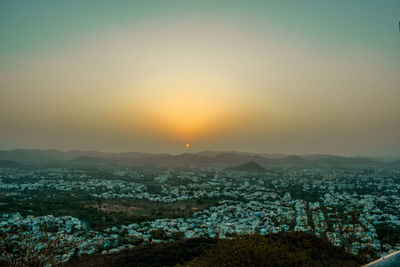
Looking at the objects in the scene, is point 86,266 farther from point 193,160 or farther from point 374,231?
point 193,160

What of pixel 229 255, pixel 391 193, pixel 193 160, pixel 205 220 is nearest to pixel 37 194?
pixel 205 220

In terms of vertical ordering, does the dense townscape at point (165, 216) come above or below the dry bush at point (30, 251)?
below

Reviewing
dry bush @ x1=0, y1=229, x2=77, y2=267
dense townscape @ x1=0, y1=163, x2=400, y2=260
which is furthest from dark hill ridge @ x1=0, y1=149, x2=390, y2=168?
dry bush @ x1=0, y1=229, x2=77, y2=267

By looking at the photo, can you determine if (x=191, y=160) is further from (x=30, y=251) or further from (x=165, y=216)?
(x=30, y=251)

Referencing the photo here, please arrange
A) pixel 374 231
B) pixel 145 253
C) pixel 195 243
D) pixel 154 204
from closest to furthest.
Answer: pixel 145 253
pixel 195 243
pixel 374 231
pixel 154 204

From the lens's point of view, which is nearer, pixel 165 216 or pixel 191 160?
pixel 165 216

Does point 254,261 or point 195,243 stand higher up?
point 254,261

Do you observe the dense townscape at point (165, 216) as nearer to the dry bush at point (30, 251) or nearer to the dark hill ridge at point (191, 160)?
the dry bush at point (30, 251)

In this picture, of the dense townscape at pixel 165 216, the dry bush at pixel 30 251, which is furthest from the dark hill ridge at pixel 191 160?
the dry bush at pixel 30 251

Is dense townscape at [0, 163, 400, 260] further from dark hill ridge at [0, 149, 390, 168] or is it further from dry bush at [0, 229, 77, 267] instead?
dark hill ridge at [0, 149, 390, 168]

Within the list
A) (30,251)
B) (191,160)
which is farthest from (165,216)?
(191,160)

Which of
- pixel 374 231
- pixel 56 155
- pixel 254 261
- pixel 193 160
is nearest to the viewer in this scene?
pixel 254 261
